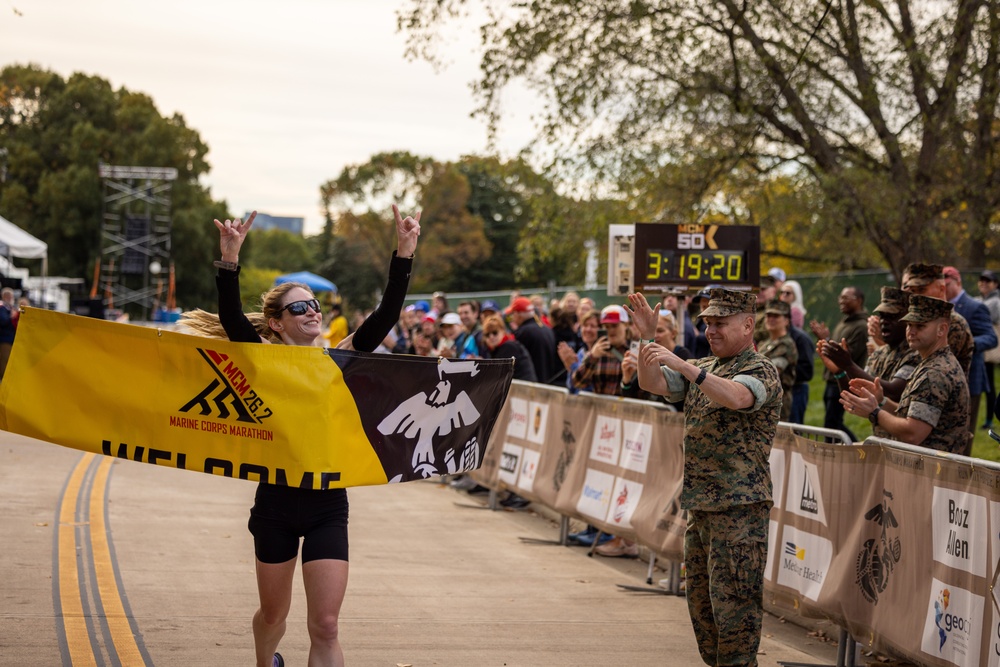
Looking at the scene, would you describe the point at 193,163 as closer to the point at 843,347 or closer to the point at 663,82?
the point at 663,82

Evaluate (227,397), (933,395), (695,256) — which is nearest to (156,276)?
(695,256)

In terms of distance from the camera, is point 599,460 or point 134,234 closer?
point 599,460

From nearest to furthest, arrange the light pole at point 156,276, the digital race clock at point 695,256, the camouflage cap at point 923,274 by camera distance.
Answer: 1. the camouflage cap at point 923,274
2. the digital race clock at point 695,256
3. the light pole at point 156,276

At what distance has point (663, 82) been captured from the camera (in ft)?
64.5

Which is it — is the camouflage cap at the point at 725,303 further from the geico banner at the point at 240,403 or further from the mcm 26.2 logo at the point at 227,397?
the mcm 26.2 logo at the point at 227,397

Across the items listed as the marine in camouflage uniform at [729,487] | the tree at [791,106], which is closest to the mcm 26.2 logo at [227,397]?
the marine in camouflage uniform at [729,487]

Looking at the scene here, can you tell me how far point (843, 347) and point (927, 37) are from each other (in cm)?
1133

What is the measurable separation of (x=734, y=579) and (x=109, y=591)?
4.43m

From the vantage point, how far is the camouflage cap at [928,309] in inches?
291

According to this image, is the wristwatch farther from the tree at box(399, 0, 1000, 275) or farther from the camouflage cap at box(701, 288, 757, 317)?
the tree at box(399, 0, 1000, 275)

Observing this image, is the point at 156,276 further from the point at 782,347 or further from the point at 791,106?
the point at 782,347

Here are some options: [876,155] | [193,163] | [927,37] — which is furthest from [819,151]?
[193,163]

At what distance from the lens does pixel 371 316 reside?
5.71 metres

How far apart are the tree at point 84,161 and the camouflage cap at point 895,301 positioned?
6842 centimetres
